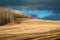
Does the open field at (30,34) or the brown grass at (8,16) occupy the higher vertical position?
the brown grass at (8,16)

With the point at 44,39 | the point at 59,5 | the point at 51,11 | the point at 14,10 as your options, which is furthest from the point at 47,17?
→ the point at 44,39

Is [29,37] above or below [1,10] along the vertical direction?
below

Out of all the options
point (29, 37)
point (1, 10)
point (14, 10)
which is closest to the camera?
point (29, 37)

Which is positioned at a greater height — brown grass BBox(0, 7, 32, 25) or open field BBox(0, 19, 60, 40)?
brown grass BBox(0, 7, 32, 25)

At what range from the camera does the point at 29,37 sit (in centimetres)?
93

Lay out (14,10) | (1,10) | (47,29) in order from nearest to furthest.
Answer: (47,29) < (1,10) < (14,10)

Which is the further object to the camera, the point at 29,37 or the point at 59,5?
the point at 59,5

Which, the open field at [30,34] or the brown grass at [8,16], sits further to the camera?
the brown grass at [8,16]

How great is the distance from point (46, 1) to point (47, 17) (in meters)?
0.18

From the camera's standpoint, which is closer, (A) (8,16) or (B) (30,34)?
(B) (30,34)

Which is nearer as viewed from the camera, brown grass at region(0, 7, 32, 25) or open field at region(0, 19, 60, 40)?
open field at region(0, 19, 60, 40)

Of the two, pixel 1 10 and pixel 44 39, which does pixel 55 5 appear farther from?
pixel 44 39

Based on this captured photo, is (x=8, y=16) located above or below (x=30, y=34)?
above

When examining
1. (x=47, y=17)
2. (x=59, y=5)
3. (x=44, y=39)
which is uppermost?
(x=59, y=5)
